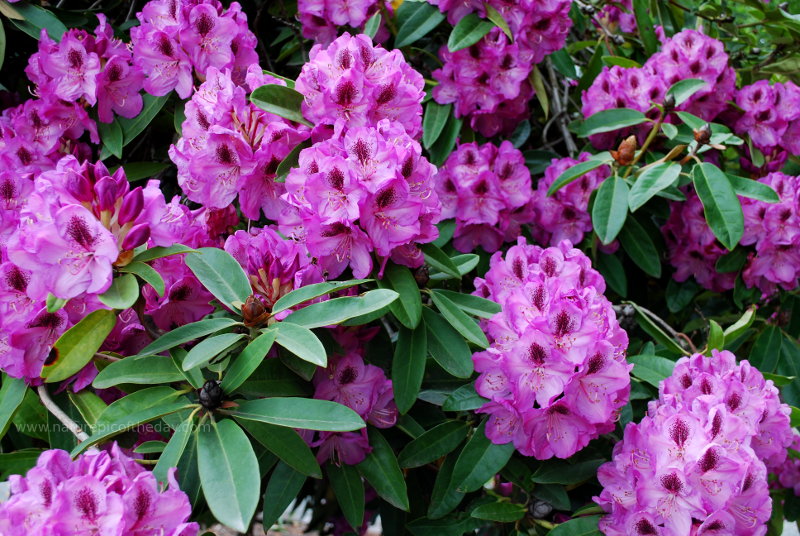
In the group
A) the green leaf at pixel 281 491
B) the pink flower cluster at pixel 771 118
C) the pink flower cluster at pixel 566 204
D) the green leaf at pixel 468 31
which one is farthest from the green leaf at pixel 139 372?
the pink flower cluster at pixel 771 118

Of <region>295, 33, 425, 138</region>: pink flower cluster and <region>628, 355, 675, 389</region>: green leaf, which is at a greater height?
<region>295, 33, 425, 138</region>: pink flower cluster

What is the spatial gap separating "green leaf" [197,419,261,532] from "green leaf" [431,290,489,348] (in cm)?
33

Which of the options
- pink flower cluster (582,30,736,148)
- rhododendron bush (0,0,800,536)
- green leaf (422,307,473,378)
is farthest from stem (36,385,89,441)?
pink flower cluster (582,30,736,148)

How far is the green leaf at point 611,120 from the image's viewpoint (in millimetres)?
1550

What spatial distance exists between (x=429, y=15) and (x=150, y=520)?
3.67ft

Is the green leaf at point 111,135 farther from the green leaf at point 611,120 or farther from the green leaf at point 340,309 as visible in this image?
the green leaf at point 611,120

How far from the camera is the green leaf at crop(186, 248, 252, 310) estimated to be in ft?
3.10

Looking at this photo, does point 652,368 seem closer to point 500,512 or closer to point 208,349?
point 500,512

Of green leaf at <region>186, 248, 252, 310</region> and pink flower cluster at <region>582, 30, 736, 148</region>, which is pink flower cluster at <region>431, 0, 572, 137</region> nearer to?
pink flower cluster at <region>582, 30, 736, 148</region>

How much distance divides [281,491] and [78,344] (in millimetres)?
351

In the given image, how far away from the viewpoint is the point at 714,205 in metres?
1.39

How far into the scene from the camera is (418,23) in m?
1.53

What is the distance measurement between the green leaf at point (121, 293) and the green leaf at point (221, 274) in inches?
3.8

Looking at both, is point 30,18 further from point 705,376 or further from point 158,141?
point 705,376
